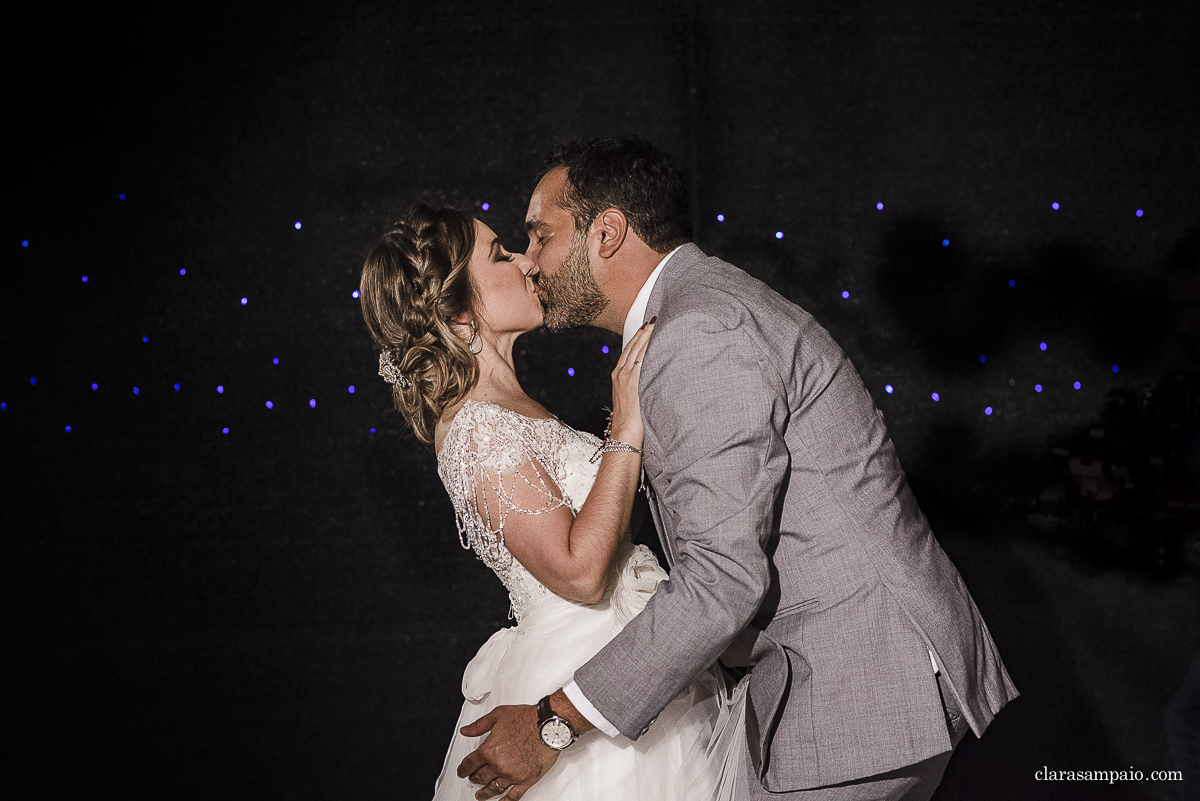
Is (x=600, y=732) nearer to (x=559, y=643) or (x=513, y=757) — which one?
(x=559, y=643)

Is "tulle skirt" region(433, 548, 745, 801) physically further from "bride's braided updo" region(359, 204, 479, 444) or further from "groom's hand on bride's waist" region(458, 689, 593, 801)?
"bride's braided updo" region(359, 204, 479, 444)

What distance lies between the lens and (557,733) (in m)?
1.40

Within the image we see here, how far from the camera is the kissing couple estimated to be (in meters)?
1.31

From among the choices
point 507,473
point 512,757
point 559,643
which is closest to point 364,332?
point 507,473

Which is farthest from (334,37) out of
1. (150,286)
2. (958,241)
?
(958,241)

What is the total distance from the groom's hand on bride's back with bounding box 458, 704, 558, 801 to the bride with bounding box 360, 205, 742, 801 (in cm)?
3

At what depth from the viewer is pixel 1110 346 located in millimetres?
3021

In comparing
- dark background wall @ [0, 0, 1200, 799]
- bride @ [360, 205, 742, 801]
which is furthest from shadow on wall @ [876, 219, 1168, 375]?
bride @ [360, 205, 742, 801]

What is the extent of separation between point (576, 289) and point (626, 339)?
0.14 m

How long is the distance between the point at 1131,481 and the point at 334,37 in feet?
9.73

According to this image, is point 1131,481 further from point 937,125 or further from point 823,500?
point 823,500

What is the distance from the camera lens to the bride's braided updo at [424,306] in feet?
6.81

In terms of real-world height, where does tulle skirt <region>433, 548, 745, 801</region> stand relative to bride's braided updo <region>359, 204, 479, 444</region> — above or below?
below

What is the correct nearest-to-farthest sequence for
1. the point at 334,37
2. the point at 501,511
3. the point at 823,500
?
the point at 823,500
the point at 501,511
the point at 334,37
